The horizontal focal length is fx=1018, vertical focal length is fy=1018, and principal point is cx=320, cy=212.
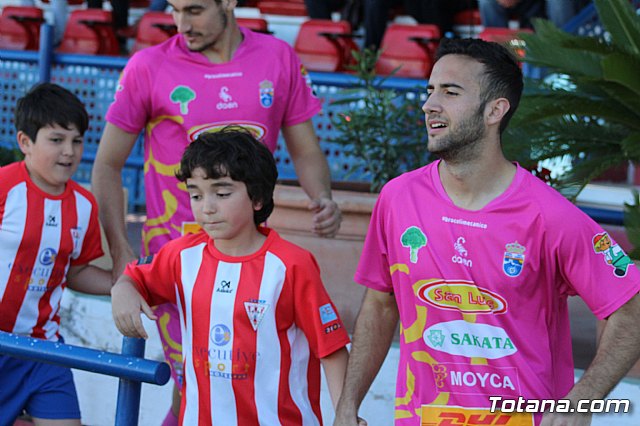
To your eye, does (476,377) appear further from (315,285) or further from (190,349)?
(190,349)

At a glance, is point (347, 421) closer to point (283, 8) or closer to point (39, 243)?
point (39, 243)

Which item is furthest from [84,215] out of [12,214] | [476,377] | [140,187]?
[140,187]

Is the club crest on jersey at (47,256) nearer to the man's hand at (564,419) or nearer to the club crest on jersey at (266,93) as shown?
the club crest on jersey at (266,93)

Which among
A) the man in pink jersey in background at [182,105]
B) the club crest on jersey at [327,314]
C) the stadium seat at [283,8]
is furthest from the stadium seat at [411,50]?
the club crest on jersey at [327,314]

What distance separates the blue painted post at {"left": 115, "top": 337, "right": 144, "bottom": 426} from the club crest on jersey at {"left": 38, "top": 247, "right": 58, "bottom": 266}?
97 cm

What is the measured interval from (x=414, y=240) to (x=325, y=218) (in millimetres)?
851

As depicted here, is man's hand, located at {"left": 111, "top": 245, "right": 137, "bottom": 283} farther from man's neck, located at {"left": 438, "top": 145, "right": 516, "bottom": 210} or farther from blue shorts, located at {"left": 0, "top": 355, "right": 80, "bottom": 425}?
man's neck, located at {"left": 438, "top": 145, "right": 516, "bottom": 210}

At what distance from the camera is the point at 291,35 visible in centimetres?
1081

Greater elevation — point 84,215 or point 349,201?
point 84,215

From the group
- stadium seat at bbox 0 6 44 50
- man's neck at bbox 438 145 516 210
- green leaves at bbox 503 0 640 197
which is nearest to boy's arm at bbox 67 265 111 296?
man's neck at bbox 438 145 516 210

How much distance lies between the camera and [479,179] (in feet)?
8.84

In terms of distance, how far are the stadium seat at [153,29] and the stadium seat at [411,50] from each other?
2.25 meters

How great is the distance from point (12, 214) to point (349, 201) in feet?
6.76

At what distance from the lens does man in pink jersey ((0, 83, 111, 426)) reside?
378cm
